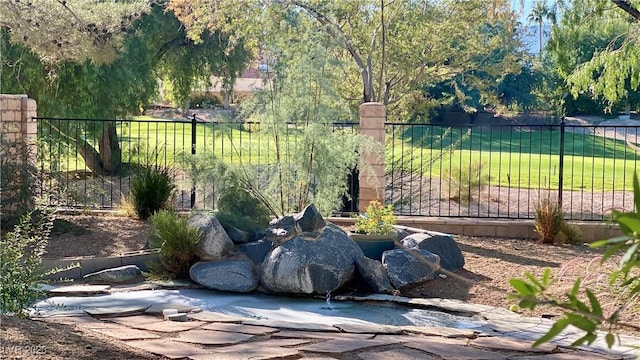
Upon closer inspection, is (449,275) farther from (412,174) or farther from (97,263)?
(412,174)

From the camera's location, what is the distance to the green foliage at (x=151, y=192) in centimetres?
1238

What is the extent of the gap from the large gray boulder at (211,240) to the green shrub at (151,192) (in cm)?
282

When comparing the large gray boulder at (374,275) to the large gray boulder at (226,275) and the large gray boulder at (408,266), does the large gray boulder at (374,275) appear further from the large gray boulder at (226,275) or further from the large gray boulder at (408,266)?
the large gray boulder at (226,275)

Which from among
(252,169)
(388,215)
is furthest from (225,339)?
(252,169)

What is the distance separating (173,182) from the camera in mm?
12977

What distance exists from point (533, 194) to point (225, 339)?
13.4m

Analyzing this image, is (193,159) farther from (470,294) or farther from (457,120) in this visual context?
(457,120)

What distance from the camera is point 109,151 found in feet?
70.7

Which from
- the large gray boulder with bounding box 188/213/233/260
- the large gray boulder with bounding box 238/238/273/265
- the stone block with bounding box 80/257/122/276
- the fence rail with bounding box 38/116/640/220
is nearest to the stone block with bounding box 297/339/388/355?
the fence rail with bounding box 38/116/640/220

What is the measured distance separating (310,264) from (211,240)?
1.23 m

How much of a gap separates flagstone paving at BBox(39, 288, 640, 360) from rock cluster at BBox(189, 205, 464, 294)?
50.6 inches

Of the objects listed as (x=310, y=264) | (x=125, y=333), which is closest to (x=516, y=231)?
(x=310, y=264)

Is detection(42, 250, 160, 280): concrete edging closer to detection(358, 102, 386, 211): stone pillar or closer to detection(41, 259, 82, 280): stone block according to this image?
detection(41, 259, 82, 280): stone block

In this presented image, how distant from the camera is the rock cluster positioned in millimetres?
8883
